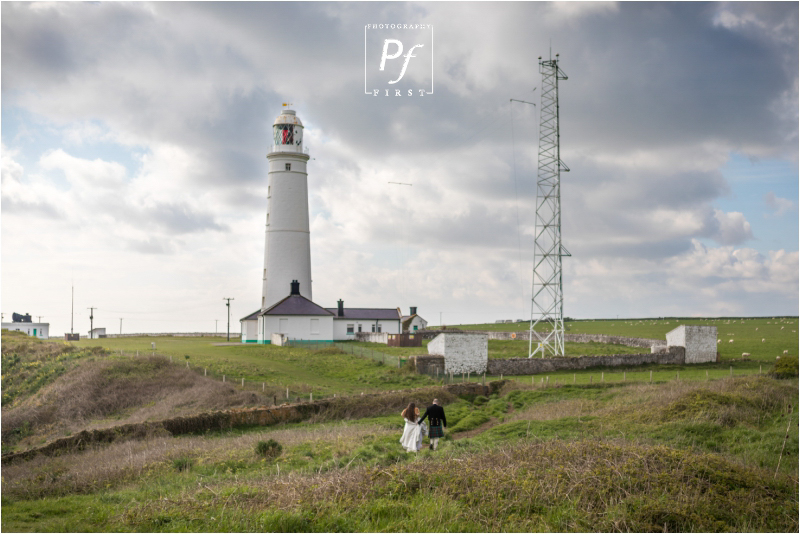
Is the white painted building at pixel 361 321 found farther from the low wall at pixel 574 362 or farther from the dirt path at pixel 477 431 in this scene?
the dirt path at pixel 477 431

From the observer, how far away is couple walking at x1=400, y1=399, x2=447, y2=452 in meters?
14.8

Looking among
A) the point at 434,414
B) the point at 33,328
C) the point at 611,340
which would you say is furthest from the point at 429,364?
the point at 33,328

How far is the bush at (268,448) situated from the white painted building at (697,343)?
32.4m

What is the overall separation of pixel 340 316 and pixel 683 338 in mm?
30198

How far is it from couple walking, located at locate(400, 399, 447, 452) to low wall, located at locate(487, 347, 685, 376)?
2036 cm

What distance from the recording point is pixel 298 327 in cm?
4950

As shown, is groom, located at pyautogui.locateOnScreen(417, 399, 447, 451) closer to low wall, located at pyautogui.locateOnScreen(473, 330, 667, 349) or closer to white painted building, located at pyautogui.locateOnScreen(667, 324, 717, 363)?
white painted building, located at pyautogui.locateOnScreen(667, 324, 717, 363)

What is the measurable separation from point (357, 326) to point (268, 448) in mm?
41997

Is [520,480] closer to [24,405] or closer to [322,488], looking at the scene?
[322,488]

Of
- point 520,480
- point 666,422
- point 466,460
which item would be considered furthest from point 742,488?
point 666,422

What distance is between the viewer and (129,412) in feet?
79.3

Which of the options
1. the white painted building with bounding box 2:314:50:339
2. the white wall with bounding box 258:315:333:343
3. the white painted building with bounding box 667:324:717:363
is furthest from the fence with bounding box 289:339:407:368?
the white painted building with bounding box 2:314:50:339

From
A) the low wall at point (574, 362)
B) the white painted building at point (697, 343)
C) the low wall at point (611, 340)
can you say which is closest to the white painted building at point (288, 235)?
the low wall at point (574, 362)

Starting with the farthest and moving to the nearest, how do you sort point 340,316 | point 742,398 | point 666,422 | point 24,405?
point 340,316 → point 24,405 → point 742,398 → point 666,422
